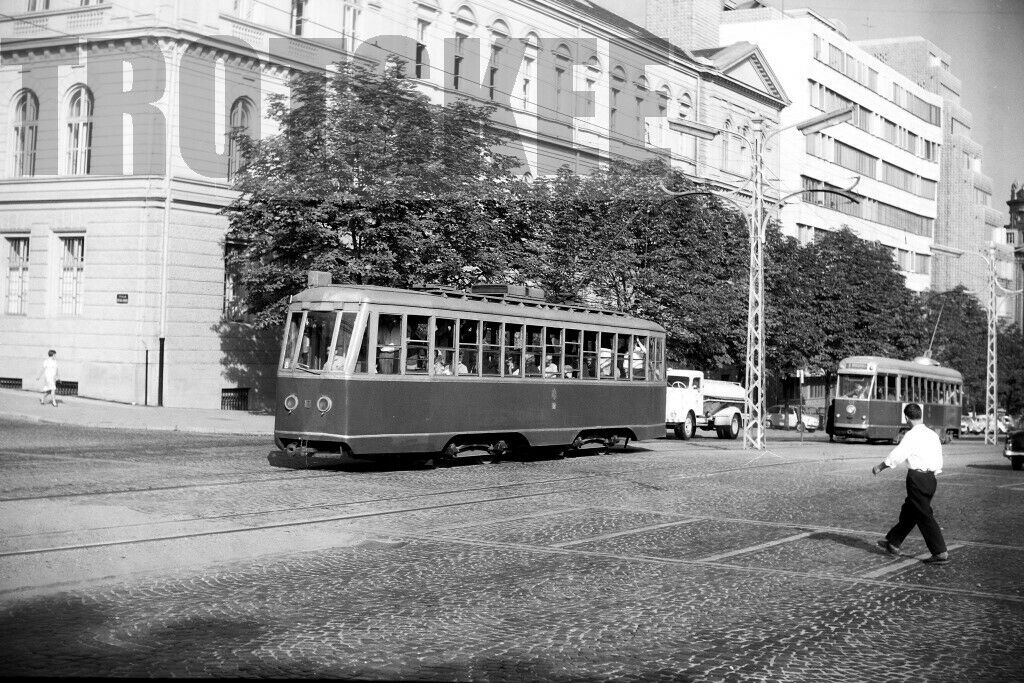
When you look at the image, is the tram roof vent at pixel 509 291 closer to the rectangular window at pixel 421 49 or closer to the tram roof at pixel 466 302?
the tram roof at pixel 466 302

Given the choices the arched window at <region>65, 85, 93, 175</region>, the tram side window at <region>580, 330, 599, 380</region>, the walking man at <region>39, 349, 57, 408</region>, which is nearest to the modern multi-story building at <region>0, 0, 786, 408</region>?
the arched window at <region>65, 85, 93, 175</region>

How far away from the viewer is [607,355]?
25.1 meters

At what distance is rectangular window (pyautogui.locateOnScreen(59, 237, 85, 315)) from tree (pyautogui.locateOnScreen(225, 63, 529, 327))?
4.98 meters

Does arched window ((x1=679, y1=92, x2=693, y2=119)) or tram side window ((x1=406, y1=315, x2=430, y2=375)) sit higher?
arched window ((x1=679, y1=92, x2=693, y2=119))

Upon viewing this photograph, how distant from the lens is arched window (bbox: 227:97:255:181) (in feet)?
112

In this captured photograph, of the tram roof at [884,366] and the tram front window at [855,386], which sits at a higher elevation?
the tram roof at [884,366]

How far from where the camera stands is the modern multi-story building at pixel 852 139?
2869 inches

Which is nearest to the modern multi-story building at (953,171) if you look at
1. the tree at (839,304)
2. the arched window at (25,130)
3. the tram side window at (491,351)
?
the tree at (839,304)

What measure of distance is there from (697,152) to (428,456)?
138ft

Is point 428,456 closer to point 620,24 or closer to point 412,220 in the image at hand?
point 412,220

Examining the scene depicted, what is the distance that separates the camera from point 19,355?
33969 millimetres

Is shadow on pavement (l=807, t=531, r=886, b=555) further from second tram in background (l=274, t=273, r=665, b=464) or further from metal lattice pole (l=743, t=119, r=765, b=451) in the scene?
metal lattice pole (l=743, t=119, r=765, b=451)

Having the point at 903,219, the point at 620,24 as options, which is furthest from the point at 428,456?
the point at 903,219

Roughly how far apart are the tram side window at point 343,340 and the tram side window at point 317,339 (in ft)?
0.40
